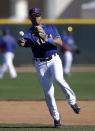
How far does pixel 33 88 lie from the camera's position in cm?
1841

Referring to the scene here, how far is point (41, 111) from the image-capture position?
12641mm

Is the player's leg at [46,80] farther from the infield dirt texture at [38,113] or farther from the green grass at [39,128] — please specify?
the infield dirt texture at [38,113]

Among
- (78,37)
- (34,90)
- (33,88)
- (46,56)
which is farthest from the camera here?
(78,37)

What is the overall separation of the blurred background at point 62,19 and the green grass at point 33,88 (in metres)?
4.44

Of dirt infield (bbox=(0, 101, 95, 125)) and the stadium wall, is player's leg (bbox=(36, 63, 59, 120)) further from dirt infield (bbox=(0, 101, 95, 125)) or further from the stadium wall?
the stadium wall

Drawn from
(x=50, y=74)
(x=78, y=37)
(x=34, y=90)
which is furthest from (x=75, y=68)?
(x=50, y=74)

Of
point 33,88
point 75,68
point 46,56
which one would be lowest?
point 75,68

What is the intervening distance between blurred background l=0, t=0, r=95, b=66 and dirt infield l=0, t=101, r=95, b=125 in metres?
14.3

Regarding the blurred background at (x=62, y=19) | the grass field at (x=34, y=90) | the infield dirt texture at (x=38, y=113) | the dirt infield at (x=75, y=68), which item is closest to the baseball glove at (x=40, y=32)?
the grass field at (x=34, y=90)

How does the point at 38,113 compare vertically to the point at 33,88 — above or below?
above

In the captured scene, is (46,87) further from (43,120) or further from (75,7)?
(75,7)

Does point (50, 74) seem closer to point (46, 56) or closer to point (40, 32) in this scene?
point (46, 56)

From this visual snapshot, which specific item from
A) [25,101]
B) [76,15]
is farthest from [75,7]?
[25,101]

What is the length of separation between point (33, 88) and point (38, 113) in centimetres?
610
